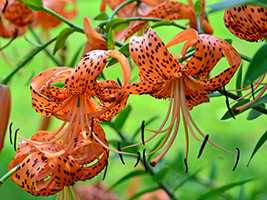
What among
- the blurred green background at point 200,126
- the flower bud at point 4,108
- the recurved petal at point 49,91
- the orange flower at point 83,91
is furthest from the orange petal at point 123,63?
the blurred green background at point 200,126

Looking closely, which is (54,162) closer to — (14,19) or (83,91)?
(83,91)

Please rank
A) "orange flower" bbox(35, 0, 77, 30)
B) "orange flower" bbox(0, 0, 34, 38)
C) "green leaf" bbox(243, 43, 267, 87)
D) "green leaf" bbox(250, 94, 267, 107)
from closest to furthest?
"green leaf" bbox(243, 43, 267, 87) < "green leaf" bbox(250, 94, 267, 107) < "orange flower" bbox(0, 0, 34, 38) < "orange flower" bbox(35, 0, 77, 30)

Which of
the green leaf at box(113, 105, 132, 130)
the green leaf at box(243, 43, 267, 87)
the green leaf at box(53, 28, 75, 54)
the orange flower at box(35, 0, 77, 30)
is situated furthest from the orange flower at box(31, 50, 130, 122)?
the orange flower at box(35, 0, 77, 30)

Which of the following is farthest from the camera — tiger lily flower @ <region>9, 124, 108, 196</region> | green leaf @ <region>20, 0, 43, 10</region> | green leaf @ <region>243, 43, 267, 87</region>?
green leaf @ <region>20, 0, 43, 10</region>

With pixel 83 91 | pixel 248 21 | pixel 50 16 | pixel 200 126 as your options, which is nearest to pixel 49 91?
pixel 83 91

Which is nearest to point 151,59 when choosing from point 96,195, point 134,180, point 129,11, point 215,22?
point 129,11

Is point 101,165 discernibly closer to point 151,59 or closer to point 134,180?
point 151,59

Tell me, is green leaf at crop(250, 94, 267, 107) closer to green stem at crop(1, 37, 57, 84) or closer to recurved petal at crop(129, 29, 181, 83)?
recurved petal at crop(129, 29, 181, 83)
